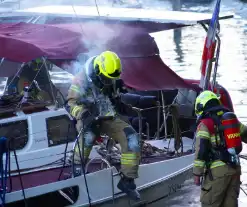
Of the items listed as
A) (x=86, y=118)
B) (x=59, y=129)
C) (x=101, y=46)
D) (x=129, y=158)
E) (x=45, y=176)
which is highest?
(x=101, y=46)

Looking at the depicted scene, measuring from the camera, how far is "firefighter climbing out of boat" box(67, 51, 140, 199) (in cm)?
903

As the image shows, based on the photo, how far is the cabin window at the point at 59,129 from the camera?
967cm

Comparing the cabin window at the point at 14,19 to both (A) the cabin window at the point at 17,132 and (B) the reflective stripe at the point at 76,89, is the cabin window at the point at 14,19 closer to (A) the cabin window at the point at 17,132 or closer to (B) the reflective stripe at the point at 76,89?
(A) the cabin window at the point at 17,132

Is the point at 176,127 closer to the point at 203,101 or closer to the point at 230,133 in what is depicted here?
the point at 203,101

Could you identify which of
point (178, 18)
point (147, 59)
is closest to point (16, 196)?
point (147, 59)

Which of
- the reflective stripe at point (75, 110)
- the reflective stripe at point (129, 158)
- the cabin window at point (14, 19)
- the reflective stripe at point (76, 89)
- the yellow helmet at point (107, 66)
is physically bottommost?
the reflective stripe at point (129, 158)

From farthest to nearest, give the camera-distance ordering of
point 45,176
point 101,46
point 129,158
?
point 101,46, point 45,176, point 129,158

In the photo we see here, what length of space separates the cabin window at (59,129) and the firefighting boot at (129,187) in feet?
3.49

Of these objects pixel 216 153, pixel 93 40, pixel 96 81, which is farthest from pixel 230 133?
pixel 93 40

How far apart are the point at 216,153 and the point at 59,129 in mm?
2559

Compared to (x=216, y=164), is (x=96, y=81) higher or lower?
higher

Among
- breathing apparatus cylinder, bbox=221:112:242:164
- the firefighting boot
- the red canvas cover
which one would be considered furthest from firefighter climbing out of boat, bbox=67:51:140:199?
breathing apparatus cylinder, bbox=221:112:242:164

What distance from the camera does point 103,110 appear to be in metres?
9.28

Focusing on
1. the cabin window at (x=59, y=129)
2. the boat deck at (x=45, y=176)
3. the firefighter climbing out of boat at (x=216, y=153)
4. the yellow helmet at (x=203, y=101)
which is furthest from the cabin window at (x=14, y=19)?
the firefighter climbing out of boat at (x=216, y=153)
